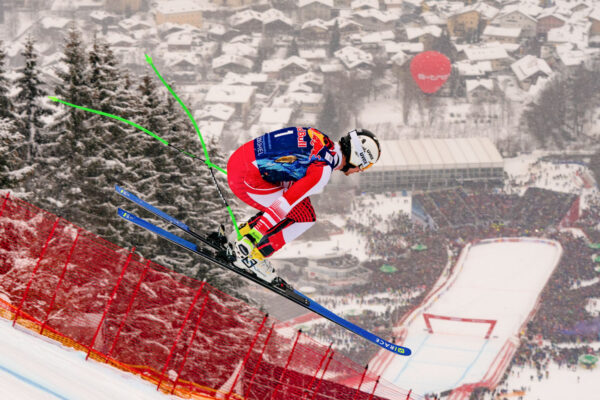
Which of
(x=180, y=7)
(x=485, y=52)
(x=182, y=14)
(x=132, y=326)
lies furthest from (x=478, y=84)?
(x=132, y=326)

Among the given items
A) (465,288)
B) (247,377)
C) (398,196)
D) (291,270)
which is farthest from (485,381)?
(398,196)

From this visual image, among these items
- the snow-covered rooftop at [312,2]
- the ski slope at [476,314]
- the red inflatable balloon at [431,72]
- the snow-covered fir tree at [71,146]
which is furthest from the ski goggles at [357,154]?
the snow-covered rooftop at [312,2]

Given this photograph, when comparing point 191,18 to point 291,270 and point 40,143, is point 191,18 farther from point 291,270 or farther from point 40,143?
point 40,143

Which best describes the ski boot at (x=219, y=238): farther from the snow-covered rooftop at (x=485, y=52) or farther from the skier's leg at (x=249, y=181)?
the snow-covered rooftop at (x=485, y=52)

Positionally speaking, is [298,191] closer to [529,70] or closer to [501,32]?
[529,70]

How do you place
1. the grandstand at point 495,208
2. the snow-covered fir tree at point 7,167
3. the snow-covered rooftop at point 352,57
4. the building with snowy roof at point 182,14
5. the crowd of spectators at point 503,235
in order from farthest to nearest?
the building with snowy roof at point 182,14
the snow-covered rooftop at point 352,57
the grandstand at point 495,208
the crowd of spectators at point 503,235
the snow-covered fir tree at point 7,167

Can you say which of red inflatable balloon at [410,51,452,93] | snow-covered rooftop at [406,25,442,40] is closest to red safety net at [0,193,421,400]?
red inflatable balloon at [410,51,452,93]

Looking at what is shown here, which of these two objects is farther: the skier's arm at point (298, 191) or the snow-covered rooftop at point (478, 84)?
the snow-covered rooftop at point (478, 84)
